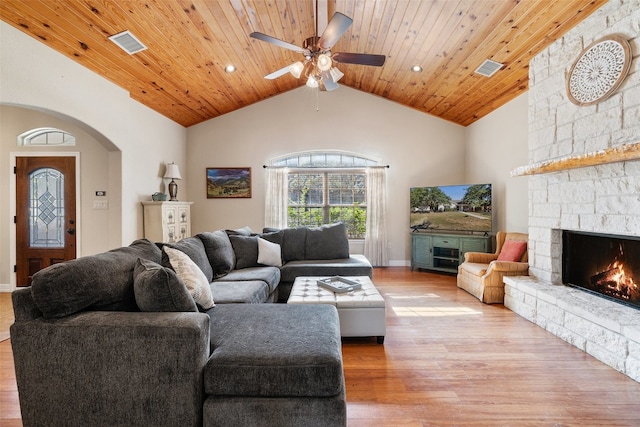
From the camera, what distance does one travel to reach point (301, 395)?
143 cm

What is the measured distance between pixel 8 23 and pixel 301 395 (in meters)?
3.66

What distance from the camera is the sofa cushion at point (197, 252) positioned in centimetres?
277

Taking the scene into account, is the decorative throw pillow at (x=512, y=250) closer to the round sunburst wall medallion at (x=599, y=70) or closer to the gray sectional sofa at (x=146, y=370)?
the round sunburst wall medallion at (x=599, y=70)

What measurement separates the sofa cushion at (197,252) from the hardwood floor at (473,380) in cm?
135

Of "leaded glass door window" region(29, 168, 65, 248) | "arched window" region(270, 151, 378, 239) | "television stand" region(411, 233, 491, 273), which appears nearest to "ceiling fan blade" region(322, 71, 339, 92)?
"arched window" region(270, 151, 378, 239)

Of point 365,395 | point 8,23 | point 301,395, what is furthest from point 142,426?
point 8,23

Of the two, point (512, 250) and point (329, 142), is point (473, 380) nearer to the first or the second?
point (512, 250)

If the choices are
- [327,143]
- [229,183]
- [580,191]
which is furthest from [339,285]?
[229,183]

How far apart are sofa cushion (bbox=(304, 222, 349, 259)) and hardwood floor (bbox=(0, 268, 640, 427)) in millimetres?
1358

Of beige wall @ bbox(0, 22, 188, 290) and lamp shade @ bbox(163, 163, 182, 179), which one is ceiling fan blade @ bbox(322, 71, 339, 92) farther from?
lamp shade @ bbox(163, 163, 182, 179)

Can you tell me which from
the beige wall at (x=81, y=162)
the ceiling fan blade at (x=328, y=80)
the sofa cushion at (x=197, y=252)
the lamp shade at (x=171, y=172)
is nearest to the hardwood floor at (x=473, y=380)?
the sofa cushion at (x=197, y=252)

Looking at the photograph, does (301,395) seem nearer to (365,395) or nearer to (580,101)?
(365,395)

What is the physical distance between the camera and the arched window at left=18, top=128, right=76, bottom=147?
4.52 m

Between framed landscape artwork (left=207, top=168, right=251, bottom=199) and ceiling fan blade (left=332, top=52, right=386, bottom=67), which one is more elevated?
ceiling fan blade (left=332, top=52, right=386, bottom=67)
